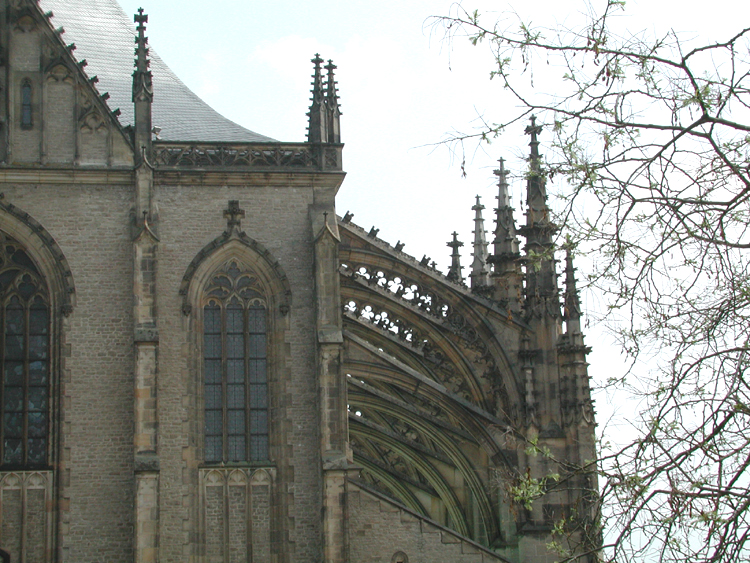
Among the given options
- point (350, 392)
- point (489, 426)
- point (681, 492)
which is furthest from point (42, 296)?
point (681, 492)

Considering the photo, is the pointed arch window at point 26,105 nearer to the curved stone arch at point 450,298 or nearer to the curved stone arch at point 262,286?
the curved stone arch at point 262,286

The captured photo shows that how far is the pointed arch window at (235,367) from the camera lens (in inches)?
927

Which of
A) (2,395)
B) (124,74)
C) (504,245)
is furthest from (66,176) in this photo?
(504,245)

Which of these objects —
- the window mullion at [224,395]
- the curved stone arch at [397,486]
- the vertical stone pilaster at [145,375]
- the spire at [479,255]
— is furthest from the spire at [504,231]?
the vertical stone pilaster at [145,375]

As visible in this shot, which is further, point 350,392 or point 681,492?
point 350,392

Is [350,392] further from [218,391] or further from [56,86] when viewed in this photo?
[56,86]

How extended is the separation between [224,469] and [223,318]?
2.78 m

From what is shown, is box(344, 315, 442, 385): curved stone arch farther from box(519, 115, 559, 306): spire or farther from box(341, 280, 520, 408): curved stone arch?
box(519, 115, 559, 306): spire

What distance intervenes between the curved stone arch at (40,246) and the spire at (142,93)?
231cm

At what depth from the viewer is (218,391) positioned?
2375 cm

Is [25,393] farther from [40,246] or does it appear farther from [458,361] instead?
[458,361]

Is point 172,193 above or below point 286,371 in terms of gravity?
above

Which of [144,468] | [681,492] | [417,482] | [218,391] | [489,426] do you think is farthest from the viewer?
[417,482]

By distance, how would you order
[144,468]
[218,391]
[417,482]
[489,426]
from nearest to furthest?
[144,468] < [218,391] < [489,426] < [417,482]
